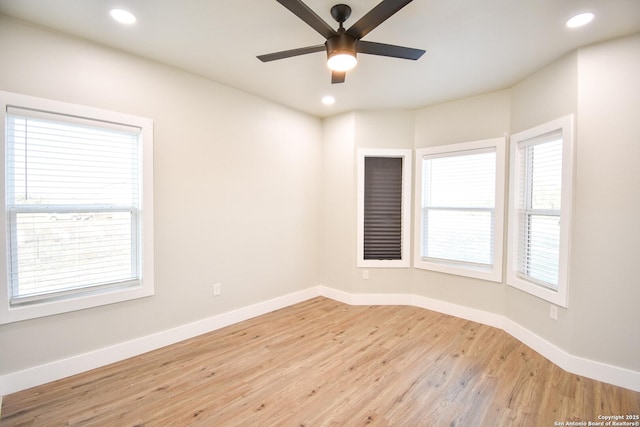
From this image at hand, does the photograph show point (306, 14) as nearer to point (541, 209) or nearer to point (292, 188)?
point (292, 188)

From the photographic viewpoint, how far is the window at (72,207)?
2.13 metres

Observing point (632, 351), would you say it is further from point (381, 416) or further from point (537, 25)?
point (537, 25)

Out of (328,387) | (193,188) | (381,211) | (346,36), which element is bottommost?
→ (328,387)

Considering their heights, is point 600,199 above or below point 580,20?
below

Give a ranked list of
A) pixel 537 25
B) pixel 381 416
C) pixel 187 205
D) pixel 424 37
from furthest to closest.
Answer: pixel 187 205, pixel 424 37, pixel 537 25, pixel 381 416

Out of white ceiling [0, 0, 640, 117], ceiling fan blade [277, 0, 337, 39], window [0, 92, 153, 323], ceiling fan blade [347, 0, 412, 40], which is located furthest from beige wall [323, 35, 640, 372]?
window [0, 92, 153, 323]

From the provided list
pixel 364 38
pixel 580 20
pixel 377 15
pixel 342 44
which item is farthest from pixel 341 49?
pixel 580 20

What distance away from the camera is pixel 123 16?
6.83 feet

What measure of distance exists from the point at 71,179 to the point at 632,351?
4612mm

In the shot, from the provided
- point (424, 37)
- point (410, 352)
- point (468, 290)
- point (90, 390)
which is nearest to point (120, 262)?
point (90, 390)

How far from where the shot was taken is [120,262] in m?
2.62

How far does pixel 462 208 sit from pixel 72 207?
4.02m

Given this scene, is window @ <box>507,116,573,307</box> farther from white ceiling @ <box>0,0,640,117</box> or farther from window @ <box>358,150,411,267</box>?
window @ <box>358,150,411,267</box>

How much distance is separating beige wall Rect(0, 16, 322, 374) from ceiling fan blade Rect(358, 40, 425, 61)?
75.2 inches
